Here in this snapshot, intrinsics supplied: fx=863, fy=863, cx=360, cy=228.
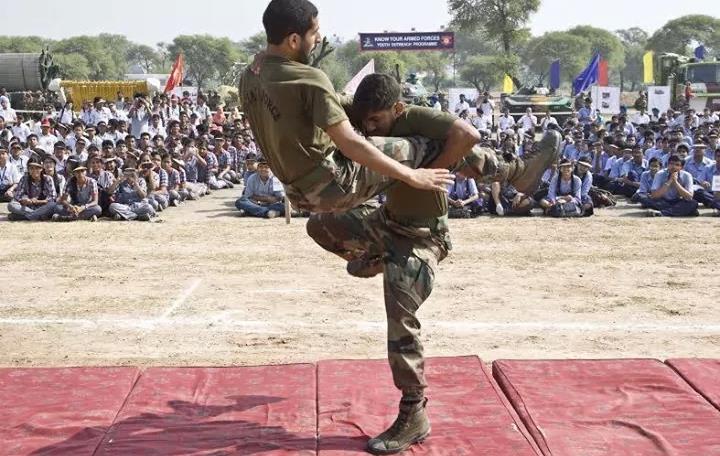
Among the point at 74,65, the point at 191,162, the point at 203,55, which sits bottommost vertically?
the point at 191,162

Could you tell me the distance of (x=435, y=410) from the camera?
408cm

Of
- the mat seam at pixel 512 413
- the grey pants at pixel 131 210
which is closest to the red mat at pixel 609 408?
Answer: the mat seam at pixel 512 413

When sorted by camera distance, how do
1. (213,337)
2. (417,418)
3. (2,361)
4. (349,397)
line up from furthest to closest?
(213,337), (2,361), (349,397), (417,418)

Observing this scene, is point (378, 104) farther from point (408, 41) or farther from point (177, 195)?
point (408, 41)

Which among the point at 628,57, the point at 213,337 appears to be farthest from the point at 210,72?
the point at 213,337

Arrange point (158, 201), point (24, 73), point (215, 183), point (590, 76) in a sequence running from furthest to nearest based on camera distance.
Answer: point (24, 73), point (590, 76), point (215, 183), point (158, 201)

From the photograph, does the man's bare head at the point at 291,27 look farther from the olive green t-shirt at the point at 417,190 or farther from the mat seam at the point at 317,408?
the mat seam at the point at 317,408

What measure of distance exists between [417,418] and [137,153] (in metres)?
10.9

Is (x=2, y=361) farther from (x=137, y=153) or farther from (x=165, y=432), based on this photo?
(x=137, y=153)

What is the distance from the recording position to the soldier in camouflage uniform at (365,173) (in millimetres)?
3326

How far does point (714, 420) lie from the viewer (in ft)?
12.8

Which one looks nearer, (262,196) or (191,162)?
(262,196)

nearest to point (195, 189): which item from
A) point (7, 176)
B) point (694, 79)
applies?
point (7, 176)

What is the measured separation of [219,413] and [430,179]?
1579 millimetres
